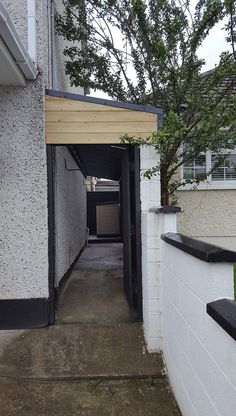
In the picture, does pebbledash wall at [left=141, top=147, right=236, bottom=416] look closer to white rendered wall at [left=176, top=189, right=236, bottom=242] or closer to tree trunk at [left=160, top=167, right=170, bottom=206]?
tree trunk at [left=160, top=167, right=170, bottom=206]

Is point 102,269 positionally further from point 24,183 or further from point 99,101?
point 99,101

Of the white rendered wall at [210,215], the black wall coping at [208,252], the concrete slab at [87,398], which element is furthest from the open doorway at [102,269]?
the black wall coping at [208,252]

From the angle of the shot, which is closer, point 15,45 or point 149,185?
point 15,45

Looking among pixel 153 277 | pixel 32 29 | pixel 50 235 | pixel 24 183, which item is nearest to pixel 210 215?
pixel 153 277

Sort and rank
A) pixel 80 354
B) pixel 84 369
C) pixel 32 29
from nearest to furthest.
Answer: pixel 84 369 → pixel 80 354 → pixel 32 29

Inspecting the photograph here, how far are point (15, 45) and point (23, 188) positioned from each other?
1.73 meters

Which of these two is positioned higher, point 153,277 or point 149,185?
point 149,185

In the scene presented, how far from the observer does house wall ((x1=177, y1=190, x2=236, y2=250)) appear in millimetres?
7980

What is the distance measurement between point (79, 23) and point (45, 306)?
5562 millimetres

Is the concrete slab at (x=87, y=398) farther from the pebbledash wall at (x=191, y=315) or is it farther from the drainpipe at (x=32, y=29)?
the drainpipe at (x=32, y=29)

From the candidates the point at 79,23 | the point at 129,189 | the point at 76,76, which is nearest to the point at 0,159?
the point at 129,189

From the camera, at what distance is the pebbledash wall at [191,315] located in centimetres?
173

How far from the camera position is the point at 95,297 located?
18.4ft

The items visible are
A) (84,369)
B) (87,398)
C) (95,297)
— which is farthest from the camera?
(95,297)
